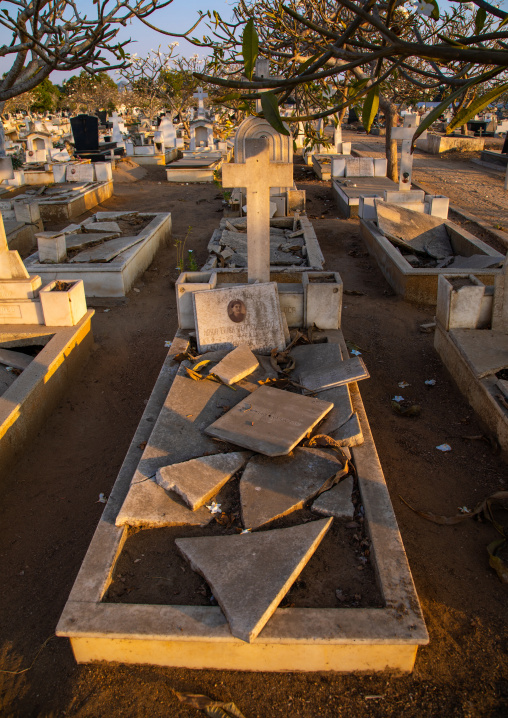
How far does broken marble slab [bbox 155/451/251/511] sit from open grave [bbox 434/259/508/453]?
2449mm

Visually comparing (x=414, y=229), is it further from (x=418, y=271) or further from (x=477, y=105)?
(x=477, y=105)

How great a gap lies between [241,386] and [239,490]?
4.55 ft

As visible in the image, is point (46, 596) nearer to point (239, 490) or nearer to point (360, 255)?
point (239, 490)

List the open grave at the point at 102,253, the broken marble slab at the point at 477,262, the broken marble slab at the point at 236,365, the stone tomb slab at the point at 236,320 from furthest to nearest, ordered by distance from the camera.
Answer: the open grave at the point at 102,253 < the broken marble slab at the point at 477,262 < the stone tomb slab at the point at 236,320 < the broken marble slab at the point at 236,365

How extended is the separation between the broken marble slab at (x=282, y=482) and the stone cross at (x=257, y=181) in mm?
2674

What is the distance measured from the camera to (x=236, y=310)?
5.37 meters

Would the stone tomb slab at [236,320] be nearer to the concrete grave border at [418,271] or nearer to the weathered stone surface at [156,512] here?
the weathered stone surface at [156,512]

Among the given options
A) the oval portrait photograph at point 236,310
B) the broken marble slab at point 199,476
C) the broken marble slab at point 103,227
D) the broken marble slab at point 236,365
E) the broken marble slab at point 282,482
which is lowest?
the broken marble slab at point 282,482

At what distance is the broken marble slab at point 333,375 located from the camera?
4.49 m

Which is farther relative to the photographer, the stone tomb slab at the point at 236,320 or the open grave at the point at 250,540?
the stone tomb slab at the point at 236,320

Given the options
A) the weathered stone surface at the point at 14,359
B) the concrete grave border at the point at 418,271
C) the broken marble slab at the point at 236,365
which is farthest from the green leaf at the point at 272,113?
the concrete grave border at the point at 418,271

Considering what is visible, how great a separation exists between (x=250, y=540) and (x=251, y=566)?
20cm

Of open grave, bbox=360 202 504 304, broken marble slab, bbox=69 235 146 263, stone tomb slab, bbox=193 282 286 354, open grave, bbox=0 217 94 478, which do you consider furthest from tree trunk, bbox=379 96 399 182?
open grave, bbox=0 217 94 478

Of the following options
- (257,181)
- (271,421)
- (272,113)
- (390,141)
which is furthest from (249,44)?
(390,141)
